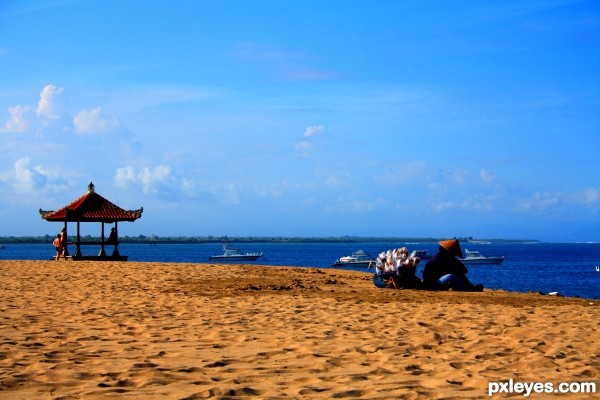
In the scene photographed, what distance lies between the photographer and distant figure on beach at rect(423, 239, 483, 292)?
15.2 m

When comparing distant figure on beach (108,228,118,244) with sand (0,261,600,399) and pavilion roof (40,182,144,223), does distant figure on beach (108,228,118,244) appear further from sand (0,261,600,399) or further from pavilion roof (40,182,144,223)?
sand (0,261,600,399)

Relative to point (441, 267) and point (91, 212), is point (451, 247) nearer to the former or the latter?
point (441, 267)

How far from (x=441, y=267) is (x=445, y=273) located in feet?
0.53

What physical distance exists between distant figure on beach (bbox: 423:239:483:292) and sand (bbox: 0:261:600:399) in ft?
7.76

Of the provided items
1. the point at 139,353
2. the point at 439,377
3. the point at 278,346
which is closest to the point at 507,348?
the point at 439,377

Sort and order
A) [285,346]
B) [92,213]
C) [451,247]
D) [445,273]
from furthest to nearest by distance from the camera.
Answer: [92,213], [445,273], [451,247], [285,346]

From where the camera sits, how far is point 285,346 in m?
7.38

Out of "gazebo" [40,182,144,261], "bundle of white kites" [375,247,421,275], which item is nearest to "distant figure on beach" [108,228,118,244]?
"gazebo" [40,182,144,261]

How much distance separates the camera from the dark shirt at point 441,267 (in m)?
15.3

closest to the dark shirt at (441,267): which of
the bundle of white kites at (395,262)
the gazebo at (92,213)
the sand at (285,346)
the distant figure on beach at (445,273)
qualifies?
the distant figure on beach at (445,273)

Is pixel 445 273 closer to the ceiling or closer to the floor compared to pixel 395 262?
closer to the floor

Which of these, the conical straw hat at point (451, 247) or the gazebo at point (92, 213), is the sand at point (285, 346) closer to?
the conical straw hat at point (451, 247)

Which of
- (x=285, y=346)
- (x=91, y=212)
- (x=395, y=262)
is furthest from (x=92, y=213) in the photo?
(x=285, y=346)

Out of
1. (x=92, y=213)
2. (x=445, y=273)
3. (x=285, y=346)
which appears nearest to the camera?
(x=285, y=346)
